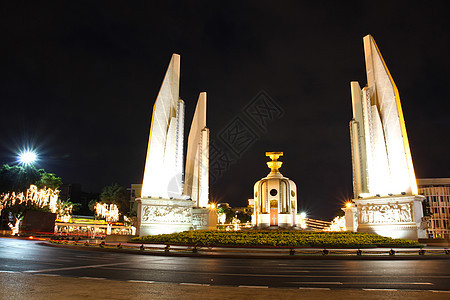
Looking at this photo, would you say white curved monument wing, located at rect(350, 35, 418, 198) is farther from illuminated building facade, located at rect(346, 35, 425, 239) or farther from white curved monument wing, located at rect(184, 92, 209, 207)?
white curved monument wing, located at rect(184, 92, 209, 207)

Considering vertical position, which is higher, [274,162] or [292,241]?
[274,162]

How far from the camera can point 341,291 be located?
6605 mm

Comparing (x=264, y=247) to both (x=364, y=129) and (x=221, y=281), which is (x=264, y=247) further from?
(x=364, y=129)

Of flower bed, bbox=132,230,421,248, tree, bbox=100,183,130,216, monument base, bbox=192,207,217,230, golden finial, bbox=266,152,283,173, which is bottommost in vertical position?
flower bed, bbox=132,230,421,248

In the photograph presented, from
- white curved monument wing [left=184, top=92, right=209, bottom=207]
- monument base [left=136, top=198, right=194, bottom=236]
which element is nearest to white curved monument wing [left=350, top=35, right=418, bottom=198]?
white curved monument wing [left=184, top=92, right=209, bottom=207]

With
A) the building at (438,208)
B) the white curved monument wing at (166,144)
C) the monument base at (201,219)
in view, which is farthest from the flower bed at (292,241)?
the building at (438,208)

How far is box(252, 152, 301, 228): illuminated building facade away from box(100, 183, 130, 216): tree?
3324 cm

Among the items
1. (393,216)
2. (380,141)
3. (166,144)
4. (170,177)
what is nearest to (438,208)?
(380,141)

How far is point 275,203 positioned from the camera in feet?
131

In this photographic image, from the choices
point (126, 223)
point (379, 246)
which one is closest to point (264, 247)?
point (379, 246)

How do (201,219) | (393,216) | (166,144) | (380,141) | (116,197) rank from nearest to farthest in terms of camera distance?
1. (393,216)
2. (380,141)
3. (166,144)
4. (201,219)
5. (116,197)

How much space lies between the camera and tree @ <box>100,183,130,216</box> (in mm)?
63812

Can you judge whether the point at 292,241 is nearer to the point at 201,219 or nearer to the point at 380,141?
the point at 380,141

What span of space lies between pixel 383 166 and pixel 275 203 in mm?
14610
